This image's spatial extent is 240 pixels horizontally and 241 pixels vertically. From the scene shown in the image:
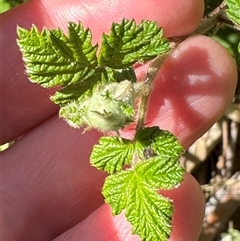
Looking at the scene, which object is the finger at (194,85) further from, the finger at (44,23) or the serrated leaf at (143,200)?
the serrated leaf at (143,200)

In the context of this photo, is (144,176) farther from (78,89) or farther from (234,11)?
(234,11)

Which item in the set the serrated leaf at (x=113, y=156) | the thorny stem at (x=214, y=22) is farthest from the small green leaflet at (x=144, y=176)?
the thorny stem at (x=214, y=22)

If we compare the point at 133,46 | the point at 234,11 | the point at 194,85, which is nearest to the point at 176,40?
the point at 194,85

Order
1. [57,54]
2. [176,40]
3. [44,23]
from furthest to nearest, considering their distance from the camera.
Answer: [44,23] < [176,40] < [57,54]

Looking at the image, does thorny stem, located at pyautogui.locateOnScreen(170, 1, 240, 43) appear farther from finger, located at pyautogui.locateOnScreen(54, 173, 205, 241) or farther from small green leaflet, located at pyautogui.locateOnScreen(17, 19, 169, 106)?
finger, located at pyautogui.locateOnScreen(54, 173, 205, 241)

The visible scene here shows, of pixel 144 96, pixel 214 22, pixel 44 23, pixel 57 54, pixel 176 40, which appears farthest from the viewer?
pixel 44 23

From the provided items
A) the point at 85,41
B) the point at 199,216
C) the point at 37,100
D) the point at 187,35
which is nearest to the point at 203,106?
the point at 187,35

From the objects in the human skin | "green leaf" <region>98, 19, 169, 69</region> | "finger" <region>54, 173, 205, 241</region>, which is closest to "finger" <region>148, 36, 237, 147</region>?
the human skin
